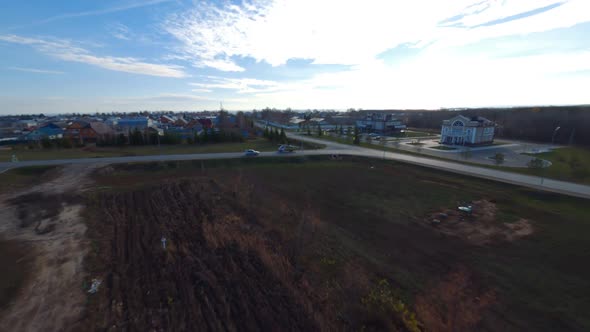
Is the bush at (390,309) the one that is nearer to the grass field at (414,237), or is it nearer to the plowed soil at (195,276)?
the grass field at (414,237)

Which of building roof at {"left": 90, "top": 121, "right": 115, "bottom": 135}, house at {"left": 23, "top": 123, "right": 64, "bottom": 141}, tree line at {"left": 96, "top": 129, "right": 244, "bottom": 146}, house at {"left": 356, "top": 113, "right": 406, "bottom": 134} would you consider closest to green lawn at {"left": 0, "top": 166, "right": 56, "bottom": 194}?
tree line at {"left": 96, "top": 129, "right": 244, "bottom": 146}

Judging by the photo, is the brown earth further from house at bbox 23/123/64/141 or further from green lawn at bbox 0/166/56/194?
house at bbox 23/123/64/141

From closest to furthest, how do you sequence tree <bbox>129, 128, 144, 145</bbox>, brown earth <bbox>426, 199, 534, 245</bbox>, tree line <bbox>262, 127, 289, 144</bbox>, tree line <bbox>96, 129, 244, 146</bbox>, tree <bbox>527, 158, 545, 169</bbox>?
brown earth <bbox>426, 199, 534, 245</bbox>, tree <bbox>527, 158, 545, 169</bbox>, tree line <bbox>96, 129, 244, 146</bbox>, tree <bbox>129, 128, 144, 145</bbox>, tree line <bbox>262, 127, 289, 144</bbox>

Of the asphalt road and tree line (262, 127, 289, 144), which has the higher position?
tree line (262, 127, 289, 144)

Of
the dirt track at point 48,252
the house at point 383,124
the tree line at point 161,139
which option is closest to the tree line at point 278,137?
the tree line at point 161,139

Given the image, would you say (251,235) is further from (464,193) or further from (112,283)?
(464,193)

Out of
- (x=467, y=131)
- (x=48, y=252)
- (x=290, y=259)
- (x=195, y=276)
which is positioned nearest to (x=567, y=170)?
(x=467, y=131)
